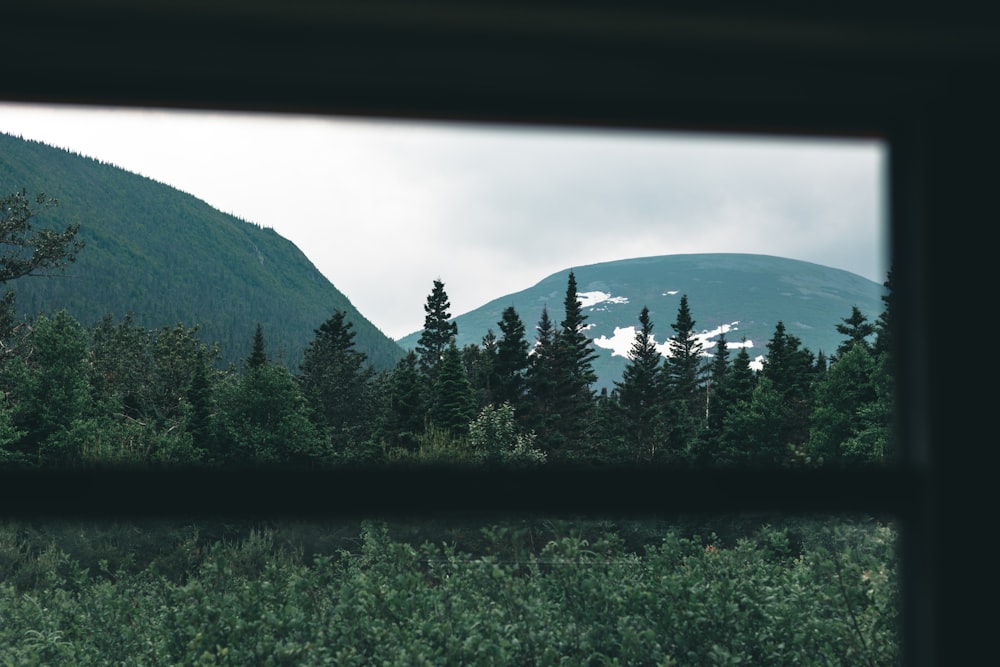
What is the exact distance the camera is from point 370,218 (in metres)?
33.3

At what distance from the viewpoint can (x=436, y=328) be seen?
765 inches

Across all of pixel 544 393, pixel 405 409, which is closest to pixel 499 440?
pixel 405 409

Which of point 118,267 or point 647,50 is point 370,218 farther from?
point 647,50

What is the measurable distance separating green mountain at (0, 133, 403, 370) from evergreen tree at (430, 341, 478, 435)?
1179 centimetres

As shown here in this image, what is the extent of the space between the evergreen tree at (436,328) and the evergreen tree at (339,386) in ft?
5.43

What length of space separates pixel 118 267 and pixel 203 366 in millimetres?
17092

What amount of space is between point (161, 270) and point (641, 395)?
24.1 metres

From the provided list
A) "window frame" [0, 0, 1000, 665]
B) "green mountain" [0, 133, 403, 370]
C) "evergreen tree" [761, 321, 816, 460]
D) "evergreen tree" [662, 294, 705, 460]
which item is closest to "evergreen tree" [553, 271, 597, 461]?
"evergreen tree" [662, 294, 705, 460]

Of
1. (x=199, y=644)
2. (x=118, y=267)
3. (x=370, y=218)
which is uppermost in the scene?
(x=370, y=218)

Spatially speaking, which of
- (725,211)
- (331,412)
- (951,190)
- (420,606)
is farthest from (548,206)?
(951,190)

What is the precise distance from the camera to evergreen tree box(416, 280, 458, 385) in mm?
18469

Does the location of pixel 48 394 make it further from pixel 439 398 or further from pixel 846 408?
pixel 846 408

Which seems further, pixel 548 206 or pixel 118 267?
pixel 118 267

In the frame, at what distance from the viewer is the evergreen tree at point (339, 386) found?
18.9 m
